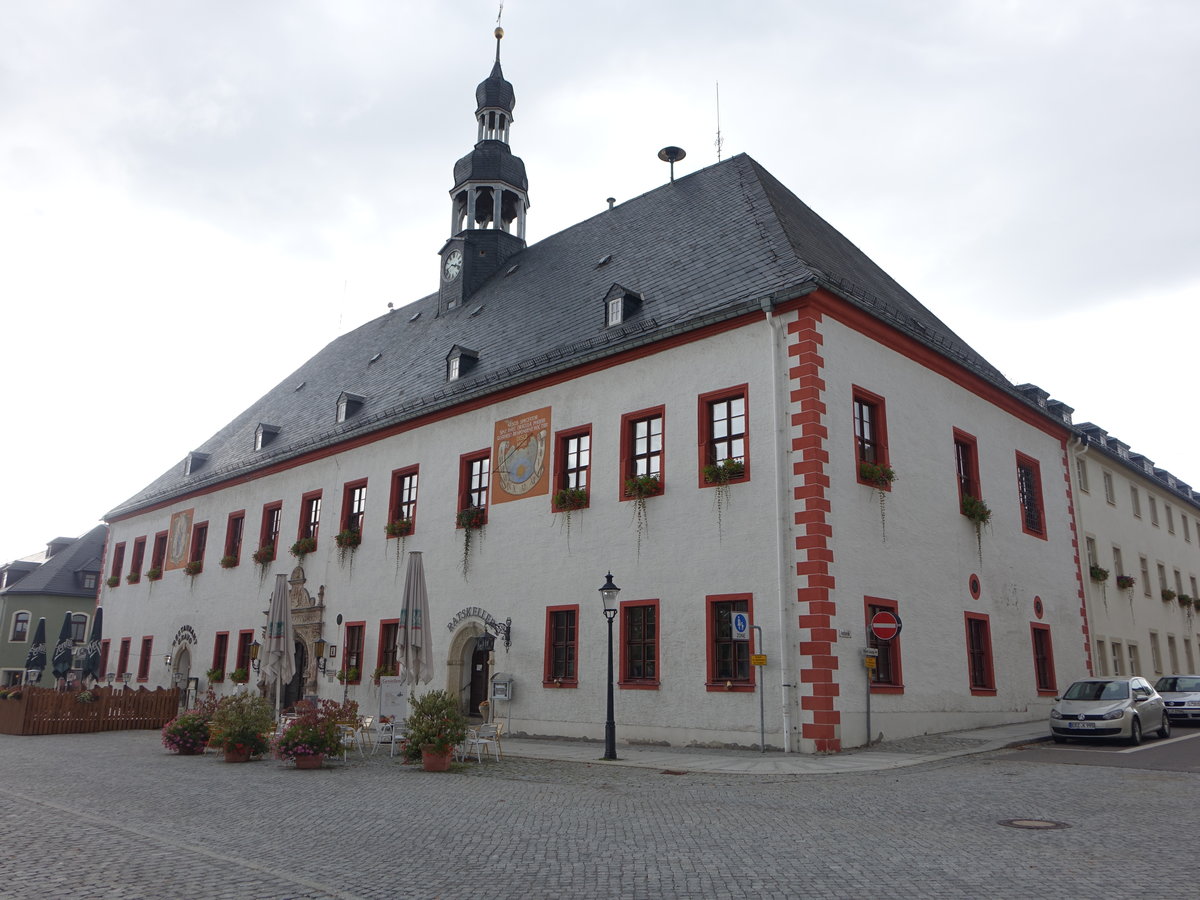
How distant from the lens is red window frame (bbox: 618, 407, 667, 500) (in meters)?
18.8

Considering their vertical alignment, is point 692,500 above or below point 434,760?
above

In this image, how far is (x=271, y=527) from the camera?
2944 cm

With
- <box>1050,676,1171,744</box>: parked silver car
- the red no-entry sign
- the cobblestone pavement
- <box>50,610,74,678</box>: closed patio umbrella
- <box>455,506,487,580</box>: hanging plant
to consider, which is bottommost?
the cobblestone pavement

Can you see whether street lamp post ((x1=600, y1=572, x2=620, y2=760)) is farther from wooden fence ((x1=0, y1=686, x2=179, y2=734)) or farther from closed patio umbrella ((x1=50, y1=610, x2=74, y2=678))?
closed patio umbrella ((x1=50, y1=610, x2=74, y2=678))

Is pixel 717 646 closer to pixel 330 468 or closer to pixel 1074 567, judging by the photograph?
pixel 1074 567

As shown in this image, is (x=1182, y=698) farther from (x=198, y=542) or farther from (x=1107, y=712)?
(x=198, y=542)

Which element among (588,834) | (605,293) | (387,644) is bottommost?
(588,834)

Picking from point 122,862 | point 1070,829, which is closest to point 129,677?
point 122,862

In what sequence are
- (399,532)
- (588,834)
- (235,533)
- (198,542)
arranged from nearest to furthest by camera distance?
(588,834) → (399,532) → (235,533) → (198,542)

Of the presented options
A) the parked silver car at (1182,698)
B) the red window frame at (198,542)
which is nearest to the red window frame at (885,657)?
the parked silver car at (1182,698)

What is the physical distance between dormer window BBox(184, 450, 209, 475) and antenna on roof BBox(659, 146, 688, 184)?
20.4 meters

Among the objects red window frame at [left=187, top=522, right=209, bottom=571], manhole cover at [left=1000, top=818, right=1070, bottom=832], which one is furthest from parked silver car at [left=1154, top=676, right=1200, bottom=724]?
red window frame at [left=187, top=522, right=209, bottom=571]

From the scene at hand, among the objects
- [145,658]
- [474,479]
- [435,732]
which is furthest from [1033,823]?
[145,658]

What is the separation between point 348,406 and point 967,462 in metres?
17.3
